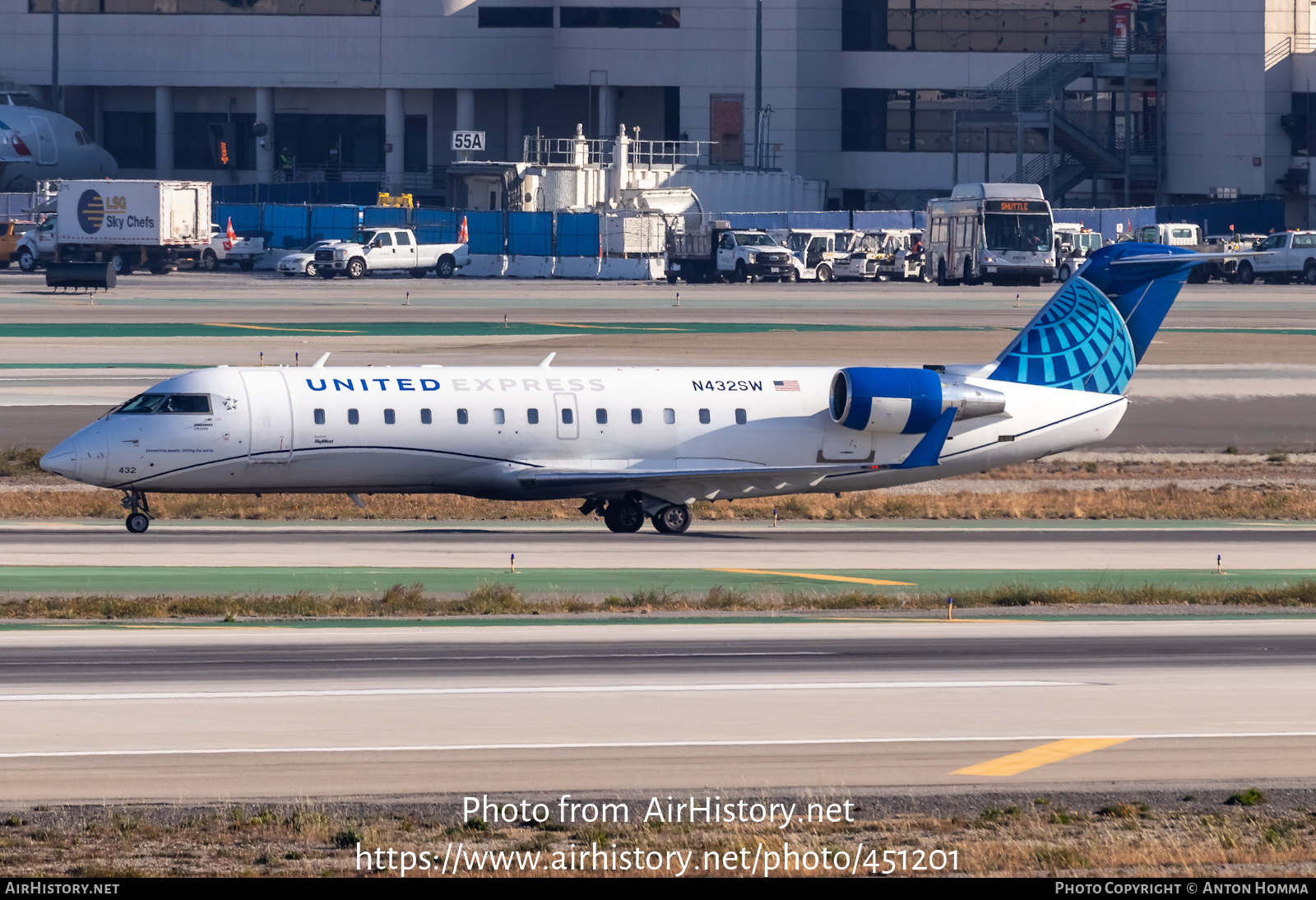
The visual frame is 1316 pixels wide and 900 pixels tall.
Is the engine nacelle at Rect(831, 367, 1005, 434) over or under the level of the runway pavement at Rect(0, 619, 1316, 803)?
over

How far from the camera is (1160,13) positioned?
4894 inches

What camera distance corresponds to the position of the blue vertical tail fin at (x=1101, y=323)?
36.4 meters

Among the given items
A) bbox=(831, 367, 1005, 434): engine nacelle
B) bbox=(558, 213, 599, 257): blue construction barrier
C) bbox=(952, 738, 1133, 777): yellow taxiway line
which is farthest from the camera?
bbox=(558, 213, 599, 257): blue construction barrier

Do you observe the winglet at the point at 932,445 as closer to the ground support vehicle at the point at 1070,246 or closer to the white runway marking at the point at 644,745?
the white runway marking at the point at 644,745

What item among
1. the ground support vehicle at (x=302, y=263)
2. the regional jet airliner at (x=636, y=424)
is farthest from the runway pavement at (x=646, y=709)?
the ground support vehicle at (x=302, y=263)

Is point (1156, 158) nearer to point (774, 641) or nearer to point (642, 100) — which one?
point (642, 100)

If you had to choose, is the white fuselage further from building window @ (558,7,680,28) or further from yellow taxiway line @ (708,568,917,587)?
building window @ (558,7,680,28)

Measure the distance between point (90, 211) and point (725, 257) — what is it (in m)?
35.3

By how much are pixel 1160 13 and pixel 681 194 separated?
36.5 meters

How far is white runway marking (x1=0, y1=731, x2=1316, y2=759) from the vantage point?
17656 millimetres

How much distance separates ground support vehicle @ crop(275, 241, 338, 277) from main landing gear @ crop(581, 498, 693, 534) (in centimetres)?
7077

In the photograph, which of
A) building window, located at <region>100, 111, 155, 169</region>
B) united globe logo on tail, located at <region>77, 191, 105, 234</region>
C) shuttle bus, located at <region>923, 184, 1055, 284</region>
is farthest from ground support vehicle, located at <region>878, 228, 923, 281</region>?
building window, located at <region>100, 111, 155, 169</region>

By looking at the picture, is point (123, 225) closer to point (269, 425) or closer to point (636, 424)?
point (269, 425)
